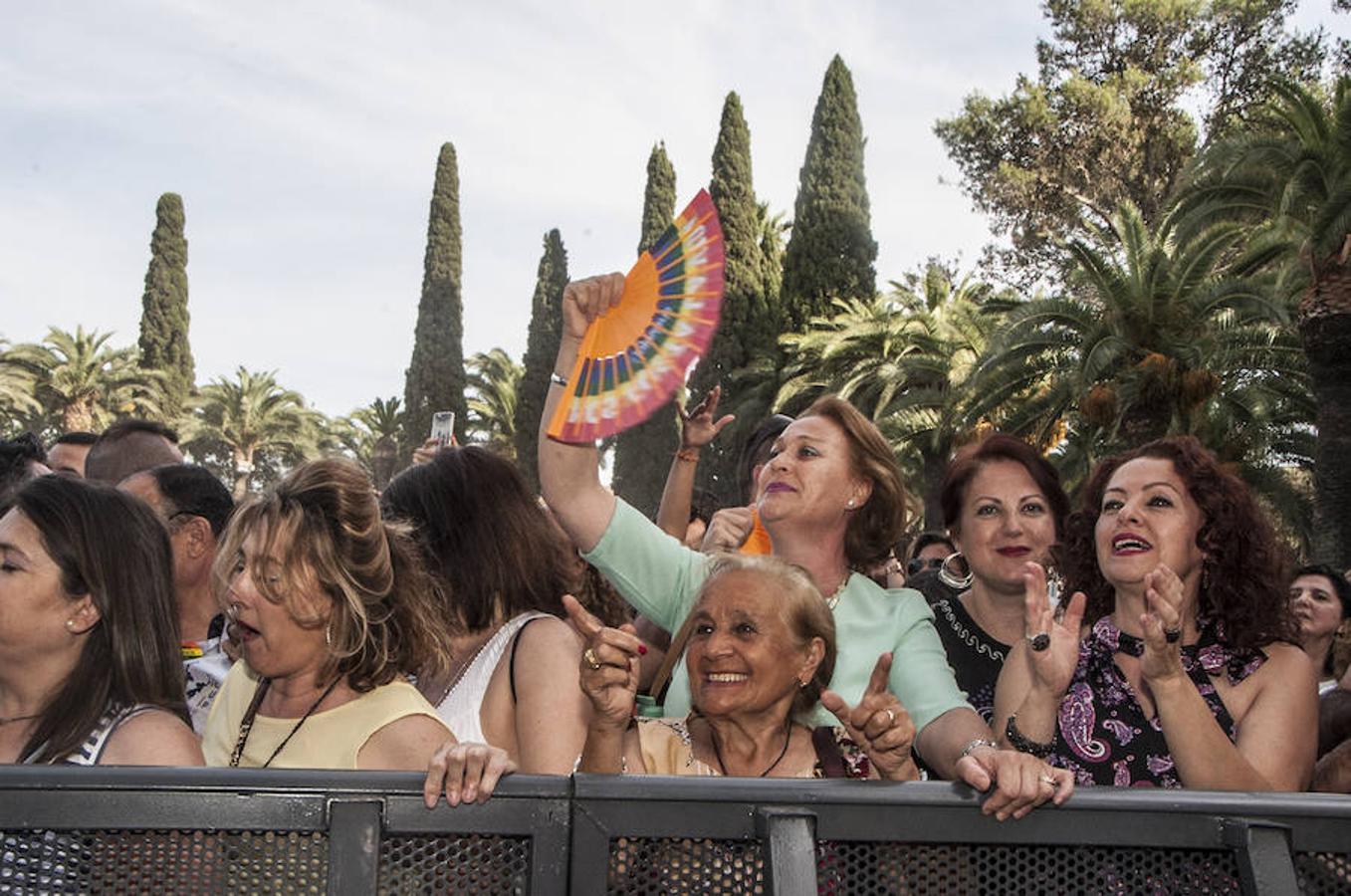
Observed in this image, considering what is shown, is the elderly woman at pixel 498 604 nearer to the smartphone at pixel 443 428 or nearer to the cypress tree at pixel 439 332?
the smartphone at pixel 443 428

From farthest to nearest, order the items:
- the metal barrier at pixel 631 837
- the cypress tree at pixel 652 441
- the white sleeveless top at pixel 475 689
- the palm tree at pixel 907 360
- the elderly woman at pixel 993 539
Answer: the cypress tree at pixel 652 441 → the palm tree at pixel 907 360 → the elderly woman at pixel 993 539 → the white sleeveless top at pixel 475 689 → the metal barrier at pixel 631 837

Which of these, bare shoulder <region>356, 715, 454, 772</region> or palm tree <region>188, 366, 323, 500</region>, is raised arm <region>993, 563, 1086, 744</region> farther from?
palm tree <region>188, 366, 323, 500</region>

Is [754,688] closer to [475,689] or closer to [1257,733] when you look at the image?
[475,689]

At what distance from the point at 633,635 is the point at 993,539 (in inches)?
72.1

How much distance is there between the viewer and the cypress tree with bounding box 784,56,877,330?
3148cm

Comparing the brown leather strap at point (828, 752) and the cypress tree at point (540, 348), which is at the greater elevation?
the cypress tree at point (540, 348)

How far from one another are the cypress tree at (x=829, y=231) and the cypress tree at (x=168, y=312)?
23.2 metres

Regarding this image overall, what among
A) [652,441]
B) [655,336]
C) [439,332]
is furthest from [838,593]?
[439,332]

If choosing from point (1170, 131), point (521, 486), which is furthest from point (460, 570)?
point (1170, 131)

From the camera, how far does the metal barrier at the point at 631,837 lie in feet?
5.34

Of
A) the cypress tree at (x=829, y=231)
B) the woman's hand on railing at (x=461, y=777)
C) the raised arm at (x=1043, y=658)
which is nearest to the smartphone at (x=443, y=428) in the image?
the raised arm at (x=1043, y=658)

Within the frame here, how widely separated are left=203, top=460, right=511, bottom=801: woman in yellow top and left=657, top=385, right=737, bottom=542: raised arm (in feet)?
4.30

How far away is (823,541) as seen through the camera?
3.43 meters

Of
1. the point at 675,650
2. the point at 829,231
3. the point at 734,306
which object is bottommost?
the point at 675,650
